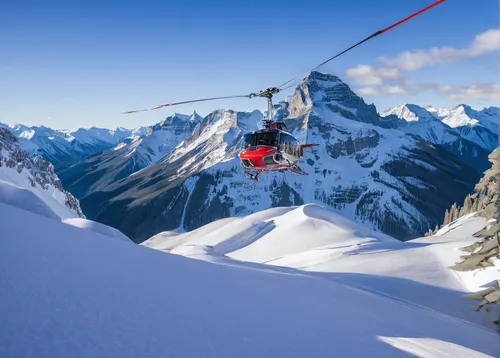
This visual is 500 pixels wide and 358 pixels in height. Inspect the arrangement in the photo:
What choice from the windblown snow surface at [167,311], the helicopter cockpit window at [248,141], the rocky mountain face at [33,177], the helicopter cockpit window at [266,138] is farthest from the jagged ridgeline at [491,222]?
the rocky mountain face at [33,177]

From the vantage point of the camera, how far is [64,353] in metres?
6.96

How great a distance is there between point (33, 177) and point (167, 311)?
2637 inches

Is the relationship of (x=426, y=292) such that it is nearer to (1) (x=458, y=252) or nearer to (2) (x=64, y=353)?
(1) (x=458, y=252)

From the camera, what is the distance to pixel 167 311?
385 inches

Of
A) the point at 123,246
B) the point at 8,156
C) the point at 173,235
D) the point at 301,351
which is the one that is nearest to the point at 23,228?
the point at 123,246

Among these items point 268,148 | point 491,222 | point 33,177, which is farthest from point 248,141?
point 33,177

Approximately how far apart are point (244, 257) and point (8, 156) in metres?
44.6

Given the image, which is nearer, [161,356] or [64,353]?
[64,353]

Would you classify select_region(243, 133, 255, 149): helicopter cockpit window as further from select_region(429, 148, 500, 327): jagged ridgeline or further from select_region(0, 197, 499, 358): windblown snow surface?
select_region(429, 148, 500, 327): jagged ridgeline

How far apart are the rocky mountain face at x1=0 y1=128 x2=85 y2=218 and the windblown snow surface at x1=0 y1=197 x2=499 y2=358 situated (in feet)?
155

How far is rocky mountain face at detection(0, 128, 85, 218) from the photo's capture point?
57.4 metres

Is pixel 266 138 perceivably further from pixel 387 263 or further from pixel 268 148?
pixel 387 263

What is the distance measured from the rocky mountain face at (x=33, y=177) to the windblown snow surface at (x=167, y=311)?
47.3 metres

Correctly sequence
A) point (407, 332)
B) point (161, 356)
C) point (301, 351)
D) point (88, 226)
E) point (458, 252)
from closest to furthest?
point (161, 356) < point (301, 351) < point (407, 332) < point (88, 226) < point (458, 252)
